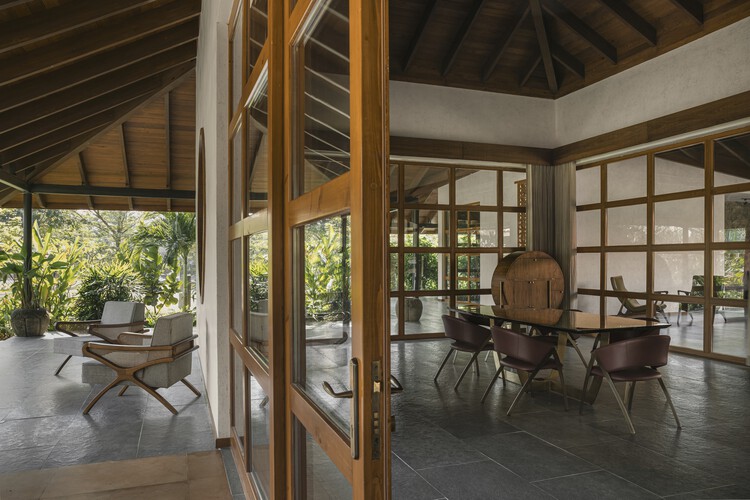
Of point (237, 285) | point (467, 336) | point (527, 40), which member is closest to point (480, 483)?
point (237, 285)

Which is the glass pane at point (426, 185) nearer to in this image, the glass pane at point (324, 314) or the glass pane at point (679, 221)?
the glass pane at point (679, 221)

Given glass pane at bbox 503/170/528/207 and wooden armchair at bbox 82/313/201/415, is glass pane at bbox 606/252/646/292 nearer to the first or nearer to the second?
glass pane at bbox 503/170/528/207

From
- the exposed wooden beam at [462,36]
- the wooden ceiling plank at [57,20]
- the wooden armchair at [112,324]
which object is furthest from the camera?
the exposed wooden beam at [462,36]

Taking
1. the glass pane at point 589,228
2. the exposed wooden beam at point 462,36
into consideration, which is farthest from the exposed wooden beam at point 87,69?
the glass pane at point 589,228

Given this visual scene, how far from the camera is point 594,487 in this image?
304 cm

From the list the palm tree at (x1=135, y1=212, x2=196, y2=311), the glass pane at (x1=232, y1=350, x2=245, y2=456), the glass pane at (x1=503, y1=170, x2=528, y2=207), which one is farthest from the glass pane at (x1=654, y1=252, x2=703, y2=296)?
the palm tree at (x1=135, y1=212, x2=196, y2=311)

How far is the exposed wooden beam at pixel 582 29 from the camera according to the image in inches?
312

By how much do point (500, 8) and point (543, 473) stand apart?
7.03 m

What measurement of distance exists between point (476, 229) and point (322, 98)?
769 centimetres

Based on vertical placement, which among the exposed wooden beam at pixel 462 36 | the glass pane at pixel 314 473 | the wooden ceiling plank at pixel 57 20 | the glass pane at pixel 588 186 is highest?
the exposed wooden beam at pixel 462 36

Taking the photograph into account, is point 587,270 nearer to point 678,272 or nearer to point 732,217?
point 678,272

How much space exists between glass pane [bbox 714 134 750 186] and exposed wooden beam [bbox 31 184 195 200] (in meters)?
8.92

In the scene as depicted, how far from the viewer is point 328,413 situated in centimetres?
151

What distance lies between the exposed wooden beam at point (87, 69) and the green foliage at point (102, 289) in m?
5.79
